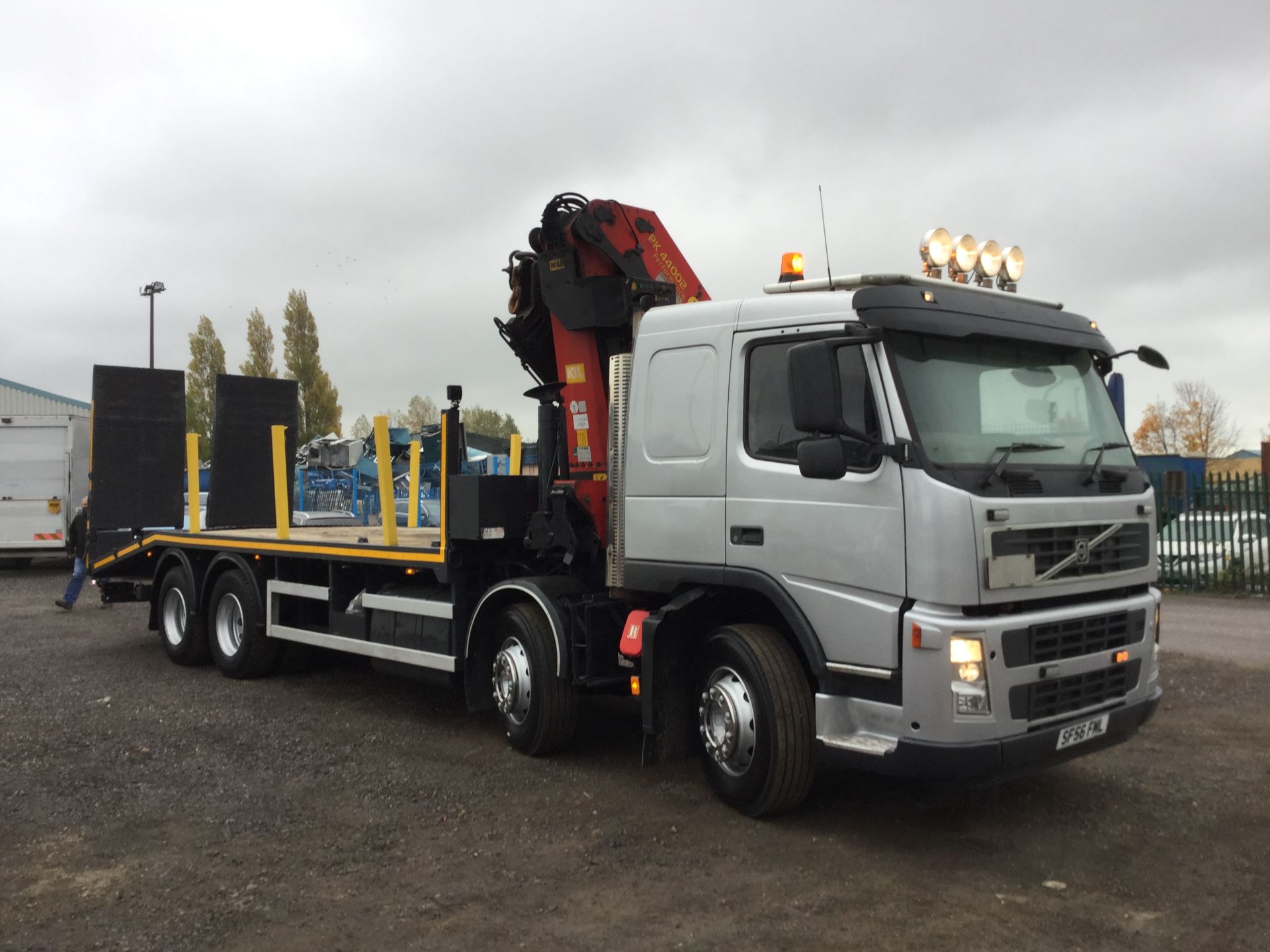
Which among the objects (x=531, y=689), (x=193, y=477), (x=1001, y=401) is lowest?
(x=531, y=689)

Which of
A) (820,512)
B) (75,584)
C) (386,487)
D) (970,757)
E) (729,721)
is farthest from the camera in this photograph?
(75,584)

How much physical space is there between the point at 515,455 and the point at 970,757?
221 inches

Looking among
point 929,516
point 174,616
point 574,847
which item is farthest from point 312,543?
point 929,516

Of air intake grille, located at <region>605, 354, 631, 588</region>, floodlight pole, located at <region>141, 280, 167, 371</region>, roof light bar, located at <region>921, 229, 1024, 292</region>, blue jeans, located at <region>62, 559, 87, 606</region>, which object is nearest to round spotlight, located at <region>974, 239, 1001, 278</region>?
roof light bar, located at <region>921, 229, 1024, 292</region>

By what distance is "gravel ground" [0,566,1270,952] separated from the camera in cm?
428

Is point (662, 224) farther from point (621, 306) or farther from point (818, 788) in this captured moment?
point (818, 788)

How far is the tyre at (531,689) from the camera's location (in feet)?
21.6

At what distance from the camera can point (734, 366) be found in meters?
5.73

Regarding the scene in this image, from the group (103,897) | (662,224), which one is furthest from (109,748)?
(662,224)

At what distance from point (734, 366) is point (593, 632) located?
6.22 ft

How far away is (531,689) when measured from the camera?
6.73 m

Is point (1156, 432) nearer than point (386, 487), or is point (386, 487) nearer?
point (386, 487)

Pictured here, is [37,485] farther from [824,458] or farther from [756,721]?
[824,458]

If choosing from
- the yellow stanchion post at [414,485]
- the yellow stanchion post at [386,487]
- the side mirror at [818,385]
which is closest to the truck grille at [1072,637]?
the side mirror at [818,385]
